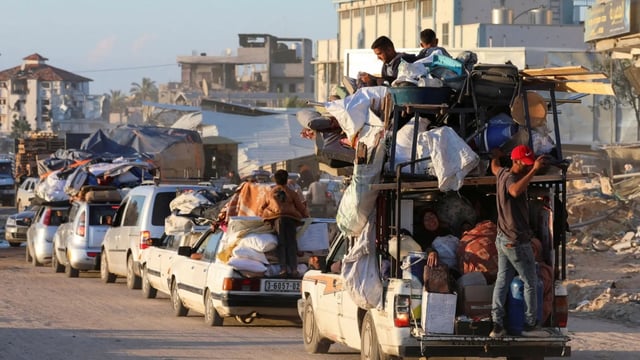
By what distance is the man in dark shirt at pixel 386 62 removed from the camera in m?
12.7

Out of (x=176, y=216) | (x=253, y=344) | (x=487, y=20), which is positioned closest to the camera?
(x=253, y=344)

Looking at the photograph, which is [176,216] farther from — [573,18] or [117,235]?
[573,18]

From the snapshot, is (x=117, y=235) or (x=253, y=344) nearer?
(x=253, y=344)

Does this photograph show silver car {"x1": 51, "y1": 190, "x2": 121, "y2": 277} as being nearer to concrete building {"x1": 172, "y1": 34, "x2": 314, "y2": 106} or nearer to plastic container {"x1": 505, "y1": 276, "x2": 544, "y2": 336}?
plastic container {"x1": 505, "y1": 276, "x2": 544, "y2": 336}

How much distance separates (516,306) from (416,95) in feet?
6.79

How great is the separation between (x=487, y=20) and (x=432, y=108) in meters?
73.8

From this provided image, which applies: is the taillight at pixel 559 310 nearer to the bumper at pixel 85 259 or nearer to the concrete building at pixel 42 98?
the bumper at pixel 85 259

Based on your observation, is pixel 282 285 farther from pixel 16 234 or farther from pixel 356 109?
pixel 16 234

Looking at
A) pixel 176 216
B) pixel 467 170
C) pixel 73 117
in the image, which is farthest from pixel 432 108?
pixel 73 117

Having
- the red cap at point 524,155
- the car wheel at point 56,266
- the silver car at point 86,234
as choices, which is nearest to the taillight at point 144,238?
the silver car at point 86,234

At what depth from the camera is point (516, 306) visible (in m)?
11.1

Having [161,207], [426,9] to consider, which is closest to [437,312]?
[161,207]

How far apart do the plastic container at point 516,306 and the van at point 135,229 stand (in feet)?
34.4

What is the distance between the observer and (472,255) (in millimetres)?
11422
